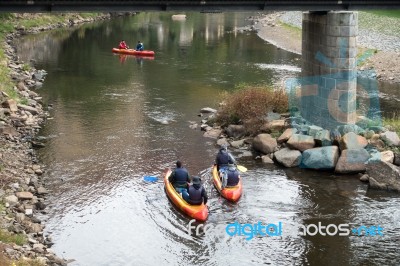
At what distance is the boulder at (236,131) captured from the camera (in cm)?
2700

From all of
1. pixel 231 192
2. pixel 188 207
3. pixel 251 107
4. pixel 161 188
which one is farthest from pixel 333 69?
pixel 188 207

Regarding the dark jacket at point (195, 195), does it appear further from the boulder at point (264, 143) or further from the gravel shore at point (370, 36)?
the gravel shore at point (370, 36)

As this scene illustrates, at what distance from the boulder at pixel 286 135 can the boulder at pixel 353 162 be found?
2.67 metres

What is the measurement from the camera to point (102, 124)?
94.5 ft

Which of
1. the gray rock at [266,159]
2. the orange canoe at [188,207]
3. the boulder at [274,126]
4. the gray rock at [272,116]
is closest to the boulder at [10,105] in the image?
the orange canoe at [188,207]

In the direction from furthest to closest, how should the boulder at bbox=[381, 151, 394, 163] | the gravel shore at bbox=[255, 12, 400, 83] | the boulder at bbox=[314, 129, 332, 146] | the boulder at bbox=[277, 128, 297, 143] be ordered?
Answer: the gravel shore at bbox=[255, 12, 400, 83]
the boulder at bbox=[277, 128, 297, 143]
the boulder at bbox=[314, 129, 332, 146]
the boulder at bbox=[381, 151, 394, 163]

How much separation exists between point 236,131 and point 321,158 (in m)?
4.92

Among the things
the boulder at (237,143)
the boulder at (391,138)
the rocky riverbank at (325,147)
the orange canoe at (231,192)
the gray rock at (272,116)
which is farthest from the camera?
the gray rock at (272,116)

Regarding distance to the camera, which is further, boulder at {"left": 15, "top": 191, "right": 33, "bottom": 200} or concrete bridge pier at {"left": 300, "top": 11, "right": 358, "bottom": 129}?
concrete bridge pier at {"left": 300, "top": 11, "right": 358, "bottom": 129}

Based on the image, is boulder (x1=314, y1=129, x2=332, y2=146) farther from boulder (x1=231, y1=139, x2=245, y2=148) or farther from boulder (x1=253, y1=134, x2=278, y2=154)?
boulder (x1=231, y1=139, x2=245, y2=148)

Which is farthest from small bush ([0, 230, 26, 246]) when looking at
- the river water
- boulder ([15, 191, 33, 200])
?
boulder ([15, 191, 33, 200])

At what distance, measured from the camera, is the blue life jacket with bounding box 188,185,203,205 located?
19.2m

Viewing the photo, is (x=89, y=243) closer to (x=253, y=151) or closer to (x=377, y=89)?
(x=253, y=151)

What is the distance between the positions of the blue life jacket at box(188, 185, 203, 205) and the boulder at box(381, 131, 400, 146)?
9.11 metres
